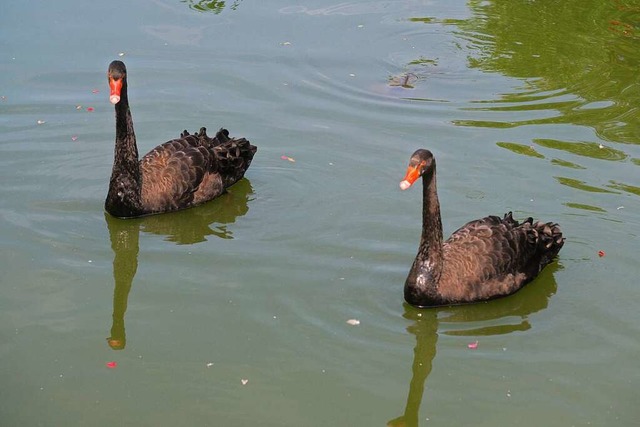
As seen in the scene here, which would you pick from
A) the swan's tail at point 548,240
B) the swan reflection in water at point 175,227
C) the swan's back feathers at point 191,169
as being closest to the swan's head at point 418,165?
the swan's tail at point 548,240

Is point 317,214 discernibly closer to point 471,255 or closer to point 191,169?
point 191,169

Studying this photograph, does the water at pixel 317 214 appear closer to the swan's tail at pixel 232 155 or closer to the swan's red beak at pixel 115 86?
the swan's tail at pixel 232 155

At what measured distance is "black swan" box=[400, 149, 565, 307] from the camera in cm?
676

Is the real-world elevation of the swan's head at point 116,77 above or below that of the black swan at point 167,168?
above

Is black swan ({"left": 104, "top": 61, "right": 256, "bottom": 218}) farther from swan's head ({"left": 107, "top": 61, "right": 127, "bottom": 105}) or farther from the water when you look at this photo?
the water

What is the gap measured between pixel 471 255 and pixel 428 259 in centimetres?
36

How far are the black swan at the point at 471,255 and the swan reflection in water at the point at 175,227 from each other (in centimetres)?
170

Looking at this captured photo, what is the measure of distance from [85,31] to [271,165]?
3573 mm

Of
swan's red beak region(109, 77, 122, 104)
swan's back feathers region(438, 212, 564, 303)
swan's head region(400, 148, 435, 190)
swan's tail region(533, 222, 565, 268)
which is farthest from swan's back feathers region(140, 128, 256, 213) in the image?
swan's tail region(533, 222, 565, 268)

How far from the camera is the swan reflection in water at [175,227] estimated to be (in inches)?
294

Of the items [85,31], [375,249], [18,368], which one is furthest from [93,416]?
[85,31]

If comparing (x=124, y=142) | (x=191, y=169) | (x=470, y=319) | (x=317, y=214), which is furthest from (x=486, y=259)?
(x=124, y=142)

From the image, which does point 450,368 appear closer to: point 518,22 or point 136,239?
point 136,239

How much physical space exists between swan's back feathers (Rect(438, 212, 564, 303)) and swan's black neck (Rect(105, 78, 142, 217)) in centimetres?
231
